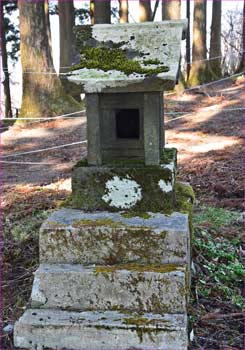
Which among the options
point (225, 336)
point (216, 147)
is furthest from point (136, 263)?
point (216, 147)

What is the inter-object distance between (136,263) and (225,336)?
2.66 feet

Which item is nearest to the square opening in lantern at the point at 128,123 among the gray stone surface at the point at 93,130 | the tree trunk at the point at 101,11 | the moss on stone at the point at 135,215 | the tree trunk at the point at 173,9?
the gray stone surface at the point at 93,130

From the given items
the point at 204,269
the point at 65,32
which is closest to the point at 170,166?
the point at 204,269

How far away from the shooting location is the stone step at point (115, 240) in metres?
3.30

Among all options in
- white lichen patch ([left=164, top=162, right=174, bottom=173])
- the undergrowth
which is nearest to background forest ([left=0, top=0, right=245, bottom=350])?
the undergrowth

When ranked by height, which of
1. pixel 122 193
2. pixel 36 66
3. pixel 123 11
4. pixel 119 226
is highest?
pixel 123 11

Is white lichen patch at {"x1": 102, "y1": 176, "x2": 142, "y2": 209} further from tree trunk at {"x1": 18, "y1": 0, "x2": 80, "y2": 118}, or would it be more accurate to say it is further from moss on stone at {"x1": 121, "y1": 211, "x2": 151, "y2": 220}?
tree trunk at {"x1": 18, "y1": 0, "x2": 80, "y2": 118}

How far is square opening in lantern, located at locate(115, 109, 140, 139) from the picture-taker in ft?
11.9

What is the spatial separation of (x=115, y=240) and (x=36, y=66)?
27.3ft

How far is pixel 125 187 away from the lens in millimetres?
3539

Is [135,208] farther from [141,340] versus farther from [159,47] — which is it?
[159,47]

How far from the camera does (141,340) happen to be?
3100 millimetres

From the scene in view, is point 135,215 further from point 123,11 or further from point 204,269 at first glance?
point 123,11

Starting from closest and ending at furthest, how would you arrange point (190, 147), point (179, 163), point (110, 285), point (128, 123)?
point (110, 285)
point (128, 123)
point (179, 163)
point (190, 147)
